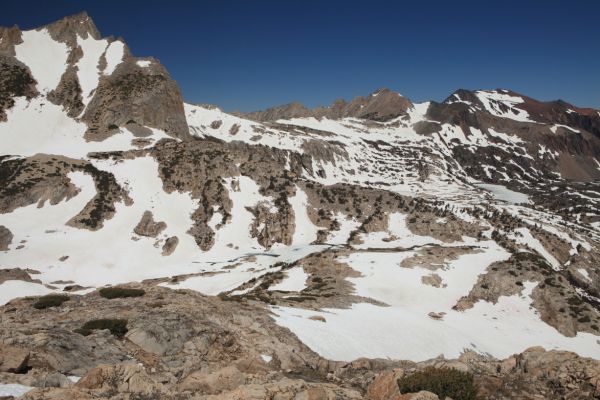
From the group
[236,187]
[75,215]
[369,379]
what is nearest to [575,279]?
[236,187]

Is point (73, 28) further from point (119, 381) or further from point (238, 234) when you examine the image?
point (119, 381)

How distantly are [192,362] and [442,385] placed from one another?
10.4 metres

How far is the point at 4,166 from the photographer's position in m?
97.9

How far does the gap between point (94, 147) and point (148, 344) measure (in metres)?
110

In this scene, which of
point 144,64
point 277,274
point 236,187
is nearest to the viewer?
point 277,274

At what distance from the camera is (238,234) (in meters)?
96.9

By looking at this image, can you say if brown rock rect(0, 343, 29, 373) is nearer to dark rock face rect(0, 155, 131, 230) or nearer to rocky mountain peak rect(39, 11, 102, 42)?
dark rock face rect(0, 155, 131, 230)

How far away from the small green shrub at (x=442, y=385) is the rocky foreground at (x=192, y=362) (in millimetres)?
701

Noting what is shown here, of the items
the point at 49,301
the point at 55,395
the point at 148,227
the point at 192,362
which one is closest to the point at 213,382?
the point at 192,362

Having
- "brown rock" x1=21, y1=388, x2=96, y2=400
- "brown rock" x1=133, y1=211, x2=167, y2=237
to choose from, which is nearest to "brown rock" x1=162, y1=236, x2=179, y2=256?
"brown rock" x1=133, y1=211, x2=167, y2=237

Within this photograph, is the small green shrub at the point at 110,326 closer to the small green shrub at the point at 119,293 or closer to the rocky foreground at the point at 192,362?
the rocky foreground at the point at 192,362

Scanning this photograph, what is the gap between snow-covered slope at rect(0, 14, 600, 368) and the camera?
1860 inches

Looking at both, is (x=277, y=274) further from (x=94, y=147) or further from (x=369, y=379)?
(x=94, y=147)

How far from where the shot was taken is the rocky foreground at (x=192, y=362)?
13445mm
